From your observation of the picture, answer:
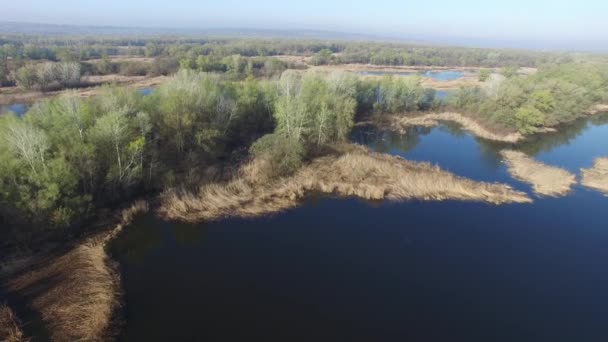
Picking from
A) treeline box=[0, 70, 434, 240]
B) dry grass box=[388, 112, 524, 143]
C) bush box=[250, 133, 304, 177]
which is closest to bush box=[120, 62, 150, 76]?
treeline box=[0, 70, 434, 240]

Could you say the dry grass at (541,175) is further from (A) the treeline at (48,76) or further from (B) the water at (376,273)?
(A) the treeline at (48,76)

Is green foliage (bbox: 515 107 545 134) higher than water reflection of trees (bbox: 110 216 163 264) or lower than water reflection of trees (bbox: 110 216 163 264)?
higher

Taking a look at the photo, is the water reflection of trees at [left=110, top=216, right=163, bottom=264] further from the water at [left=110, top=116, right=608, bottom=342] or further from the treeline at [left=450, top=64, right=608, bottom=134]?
the treeline at [left=450, top=64, right=608, bottom=134]

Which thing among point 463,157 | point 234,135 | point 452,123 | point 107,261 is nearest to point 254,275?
point 107,261

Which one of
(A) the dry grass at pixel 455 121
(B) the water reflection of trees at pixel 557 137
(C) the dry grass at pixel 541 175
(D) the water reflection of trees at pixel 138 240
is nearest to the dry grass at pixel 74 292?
(D) the water reflection of trees at pixel 138 240

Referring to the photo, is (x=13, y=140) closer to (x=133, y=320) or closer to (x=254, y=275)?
(x=133, y=320)
